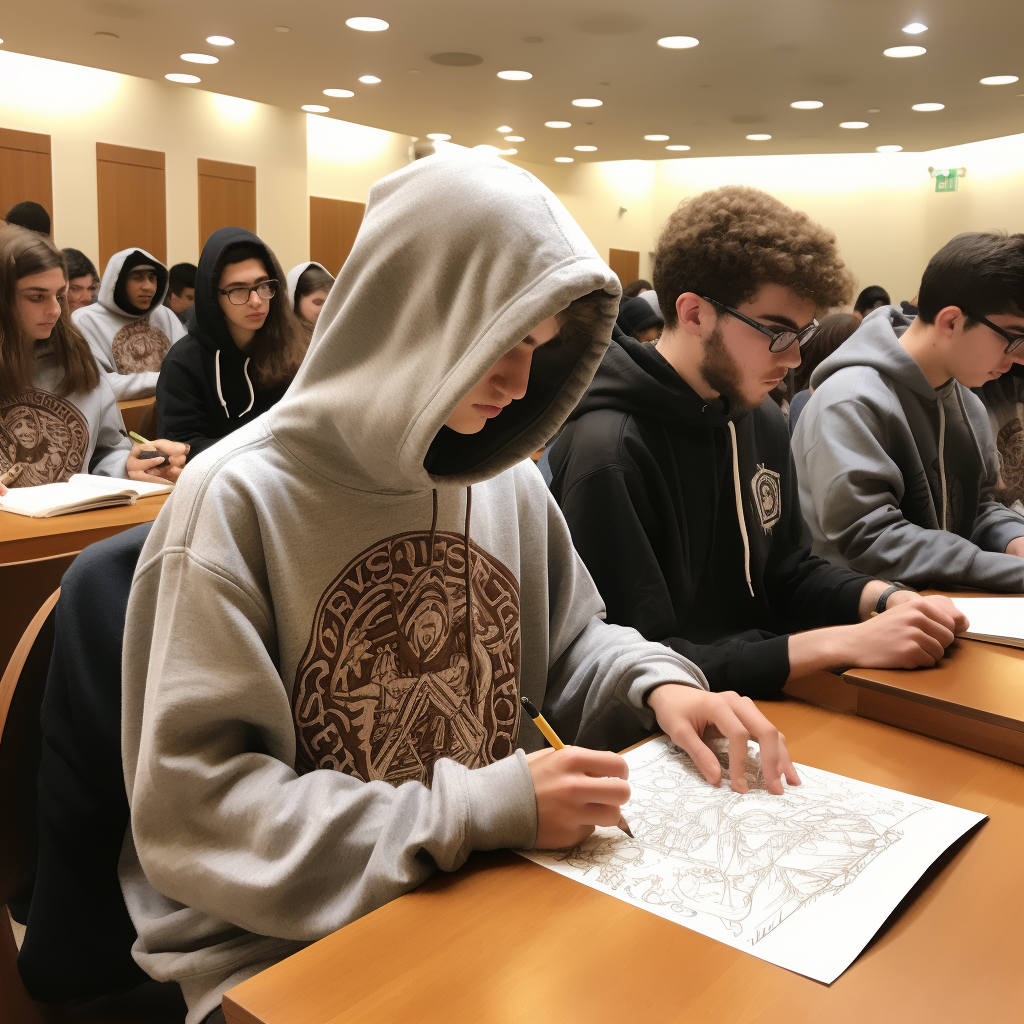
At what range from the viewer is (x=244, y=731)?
0.94 meters

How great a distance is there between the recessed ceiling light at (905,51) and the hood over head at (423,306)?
24.3 ft

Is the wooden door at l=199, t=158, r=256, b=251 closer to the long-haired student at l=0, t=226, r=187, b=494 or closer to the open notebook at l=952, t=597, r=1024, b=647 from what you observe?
the long-haired student at l=0, t=226, r=187, b=494

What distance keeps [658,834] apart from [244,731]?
1.37ft

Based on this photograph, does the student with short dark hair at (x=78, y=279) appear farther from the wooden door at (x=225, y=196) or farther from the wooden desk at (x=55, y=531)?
the wooden desk at (x=55, y=531)

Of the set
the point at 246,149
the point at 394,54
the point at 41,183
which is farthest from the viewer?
the point at 246,149

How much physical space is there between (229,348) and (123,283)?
7.42 feet

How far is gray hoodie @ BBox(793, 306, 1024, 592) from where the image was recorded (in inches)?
79.6

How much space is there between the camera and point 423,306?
95cm

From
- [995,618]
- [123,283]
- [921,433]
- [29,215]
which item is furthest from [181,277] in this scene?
[995,618]

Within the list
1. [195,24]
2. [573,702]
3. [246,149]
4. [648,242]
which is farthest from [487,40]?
[648,242]

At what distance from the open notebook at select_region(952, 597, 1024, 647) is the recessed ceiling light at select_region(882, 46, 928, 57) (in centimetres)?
663

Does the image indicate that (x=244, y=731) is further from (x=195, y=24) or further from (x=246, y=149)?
(x=246, y=149)

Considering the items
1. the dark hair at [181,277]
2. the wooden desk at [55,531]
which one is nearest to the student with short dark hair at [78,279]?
the dark hair at [181,277]

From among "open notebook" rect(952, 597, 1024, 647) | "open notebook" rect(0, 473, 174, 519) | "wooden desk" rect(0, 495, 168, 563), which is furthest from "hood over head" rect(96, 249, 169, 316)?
"open notebook" rect(952, 597, 1024, 647)
